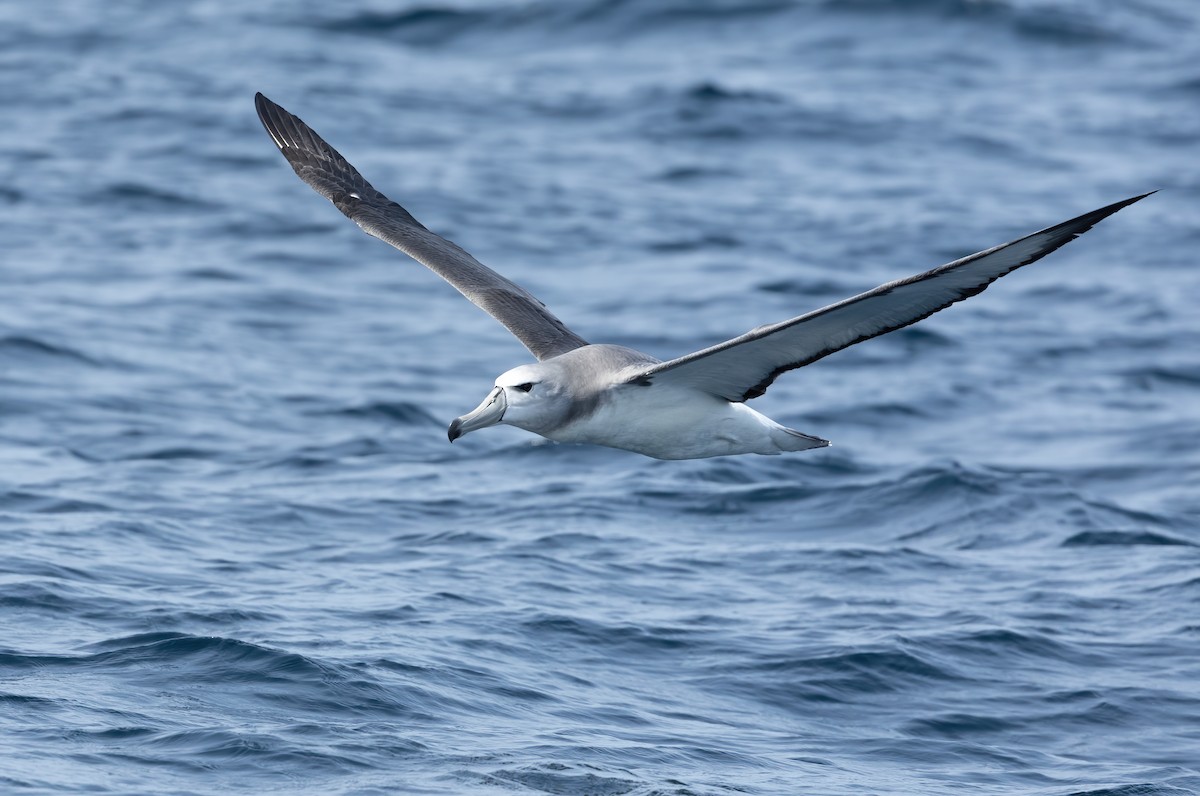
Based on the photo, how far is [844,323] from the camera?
9.29 meters

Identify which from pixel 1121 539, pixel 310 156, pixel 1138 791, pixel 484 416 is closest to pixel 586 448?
pixel 310 156

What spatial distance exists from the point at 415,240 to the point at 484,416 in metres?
2.97

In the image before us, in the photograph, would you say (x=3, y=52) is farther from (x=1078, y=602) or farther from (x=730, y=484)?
(x=1078, y=602)

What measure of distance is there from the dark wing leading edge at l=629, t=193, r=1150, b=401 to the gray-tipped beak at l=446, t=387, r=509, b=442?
74 cm

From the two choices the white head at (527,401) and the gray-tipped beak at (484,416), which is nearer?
the gray-tipped beak at (484,416)

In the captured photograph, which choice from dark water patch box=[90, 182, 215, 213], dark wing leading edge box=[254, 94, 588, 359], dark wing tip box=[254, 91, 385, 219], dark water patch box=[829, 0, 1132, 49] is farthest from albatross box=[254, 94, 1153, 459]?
dark water patch box=[829, 0, 1132, 49]

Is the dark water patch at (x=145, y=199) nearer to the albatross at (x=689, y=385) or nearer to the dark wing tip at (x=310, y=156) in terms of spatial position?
the dark wing tip at (x=310, y=156)

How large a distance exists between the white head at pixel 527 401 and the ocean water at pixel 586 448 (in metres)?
1.86

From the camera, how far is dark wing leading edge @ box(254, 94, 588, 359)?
11.5 m

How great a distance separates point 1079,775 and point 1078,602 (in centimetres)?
285

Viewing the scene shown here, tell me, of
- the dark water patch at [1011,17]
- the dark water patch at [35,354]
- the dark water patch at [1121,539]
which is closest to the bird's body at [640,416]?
the dark water patch at [1121,539]

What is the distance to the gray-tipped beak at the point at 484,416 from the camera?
9570 mm

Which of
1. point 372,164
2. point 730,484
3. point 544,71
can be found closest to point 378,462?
point 730,484

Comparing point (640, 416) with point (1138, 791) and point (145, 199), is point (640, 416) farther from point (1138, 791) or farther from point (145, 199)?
point (145, 199)
